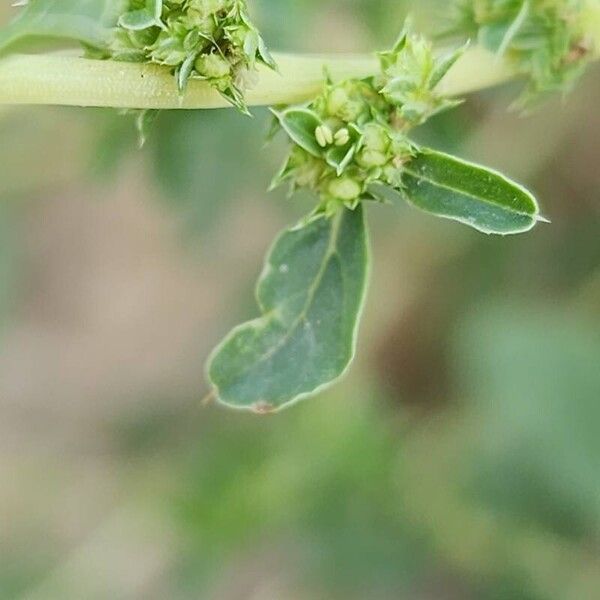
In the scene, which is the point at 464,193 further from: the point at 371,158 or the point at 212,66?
the point at 212,66

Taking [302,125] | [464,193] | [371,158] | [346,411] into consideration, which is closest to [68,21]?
[302,125]

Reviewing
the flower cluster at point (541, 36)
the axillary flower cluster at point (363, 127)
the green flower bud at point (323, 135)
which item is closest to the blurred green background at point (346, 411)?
the flower cluster at point (541, 36)

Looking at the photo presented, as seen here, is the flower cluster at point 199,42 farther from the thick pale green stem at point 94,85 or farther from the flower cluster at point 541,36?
the flower cluster at point 541,36

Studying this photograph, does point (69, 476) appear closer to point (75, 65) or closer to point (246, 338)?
point (246, 338)

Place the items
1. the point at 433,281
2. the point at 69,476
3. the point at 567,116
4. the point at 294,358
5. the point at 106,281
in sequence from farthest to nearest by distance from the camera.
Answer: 1. the point at 106,281
2. the point at 69,476
3. the point at 433,281
4. the point at 567,116
5. the point at 294,358

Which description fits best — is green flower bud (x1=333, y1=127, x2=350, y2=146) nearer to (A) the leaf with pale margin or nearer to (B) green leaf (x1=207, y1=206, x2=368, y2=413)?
(B) green leaf (x1=207, y1=206, x2=368, y2=413)

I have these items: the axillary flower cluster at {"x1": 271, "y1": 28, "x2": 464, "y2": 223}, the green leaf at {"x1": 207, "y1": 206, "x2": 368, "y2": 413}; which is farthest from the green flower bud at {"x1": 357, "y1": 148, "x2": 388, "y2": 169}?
the green leaf at {"x1": 207, "y1": 206, "x2": 368, "y2": 413}

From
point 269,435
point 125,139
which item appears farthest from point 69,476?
point 125,139
